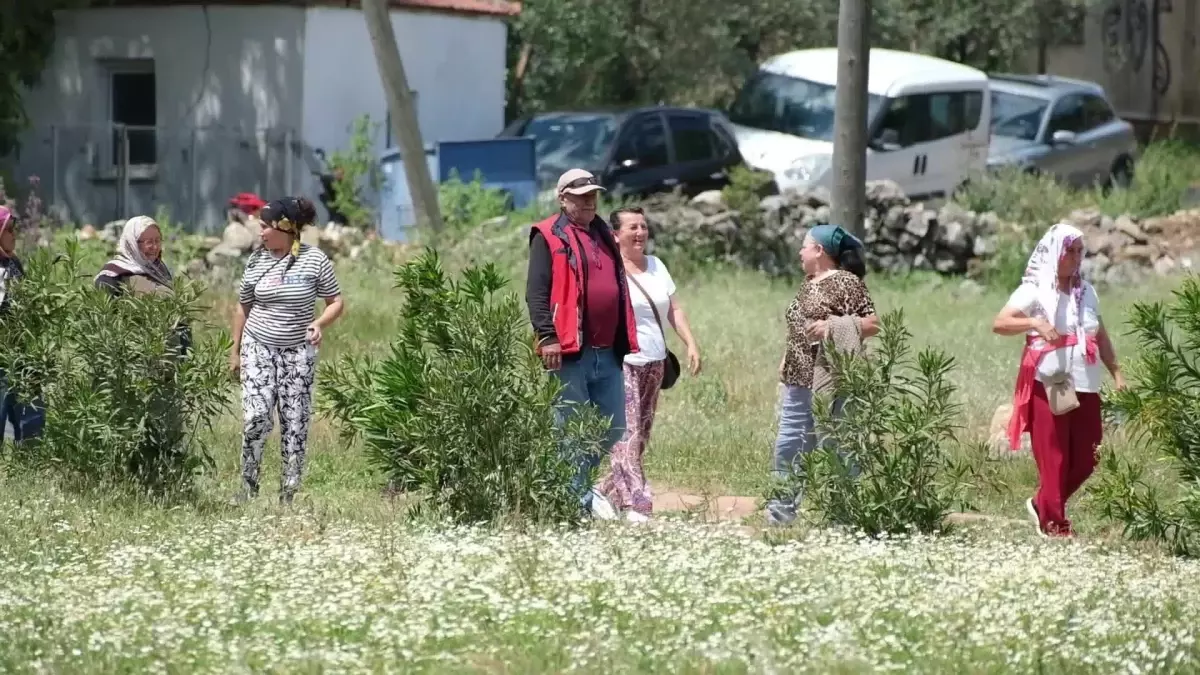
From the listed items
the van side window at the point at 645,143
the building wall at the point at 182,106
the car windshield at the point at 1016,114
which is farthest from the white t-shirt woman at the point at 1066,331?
the car windshield at the point at 1016,114

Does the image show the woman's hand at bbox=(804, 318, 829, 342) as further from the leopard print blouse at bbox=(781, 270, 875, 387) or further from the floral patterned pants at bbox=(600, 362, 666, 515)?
the floral patterned pants at bbox=(600, 362, 666, 515)

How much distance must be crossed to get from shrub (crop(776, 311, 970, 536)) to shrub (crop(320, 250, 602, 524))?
38.6 inches

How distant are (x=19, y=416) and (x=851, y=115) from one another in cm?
617

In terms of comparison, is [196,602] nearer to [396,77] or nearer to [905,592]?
[905,592]

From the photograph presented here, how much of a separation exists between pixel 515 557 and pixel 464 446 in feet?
3.01

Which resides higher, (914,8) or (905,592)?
(914,8)

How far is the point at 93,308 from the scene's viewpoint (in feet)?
28.3

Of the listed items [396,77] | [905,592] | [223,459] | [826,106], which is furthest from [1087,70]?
[905,592]

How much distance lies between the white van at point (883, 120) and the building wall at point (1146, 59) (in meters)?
18.6

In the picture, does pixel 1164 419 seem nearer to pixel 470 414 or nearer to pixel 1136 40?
pixel 470 414

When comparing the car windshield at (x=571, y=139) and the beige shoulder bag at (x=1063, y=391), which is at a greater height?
the car windshield at (x=571, y=139)

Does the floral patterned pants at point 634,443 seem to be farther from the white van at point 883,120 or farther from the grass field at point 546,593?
the white van at point 883,120

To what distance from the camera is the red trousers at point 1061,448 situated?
8898mm

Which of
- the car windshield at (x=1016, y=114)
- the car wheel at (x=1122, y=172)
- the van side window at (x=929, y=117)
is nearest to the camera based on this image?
the van side window at (x=929, y=117)
